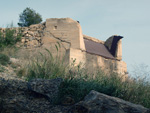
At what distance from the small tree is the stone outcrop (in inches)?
555

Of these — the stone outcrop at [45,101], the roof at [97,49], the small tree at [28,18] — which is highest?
the small tree at [28,18]

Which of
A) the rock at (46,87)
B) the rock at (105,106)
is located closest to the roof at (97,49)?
the rock at (46,87)

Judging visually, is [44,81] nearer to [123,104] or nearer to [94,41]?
[123,104]

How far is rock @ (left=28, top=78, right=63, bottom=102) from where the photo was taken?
14.4 ft

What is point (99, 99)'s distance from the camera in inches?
140

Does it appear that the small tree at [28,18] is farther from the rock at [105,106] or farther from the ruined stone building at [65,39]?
the rock at [105,106]

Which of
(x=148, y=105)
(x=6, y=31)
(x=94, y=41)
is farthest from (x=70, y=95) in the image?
(x=94, y=41)

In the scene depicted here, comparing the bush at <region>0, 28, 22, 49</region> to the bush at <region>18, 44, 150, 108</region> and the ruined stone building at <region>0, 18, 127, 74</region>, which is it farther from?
the bush at <region>18, 44, 150, 108</region>

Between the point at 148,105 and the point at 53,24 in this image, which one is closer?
the point at 148,105

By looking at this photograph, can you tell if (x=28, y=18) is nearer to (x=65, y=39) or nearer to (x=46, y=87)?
(x=65, y=39)

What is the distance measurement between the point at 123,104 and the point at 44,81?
1.73 meters

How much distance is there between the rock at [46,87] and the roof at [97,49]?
815 cm

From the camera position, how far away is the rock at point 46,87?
4402 millimetres

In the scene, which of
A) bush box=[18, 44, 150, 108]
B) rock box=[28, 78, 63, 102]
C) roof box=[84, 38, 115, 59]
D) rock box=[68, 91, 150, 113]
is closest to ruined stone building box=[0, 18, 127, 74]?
roof box=[84, 38, 115, 59]
